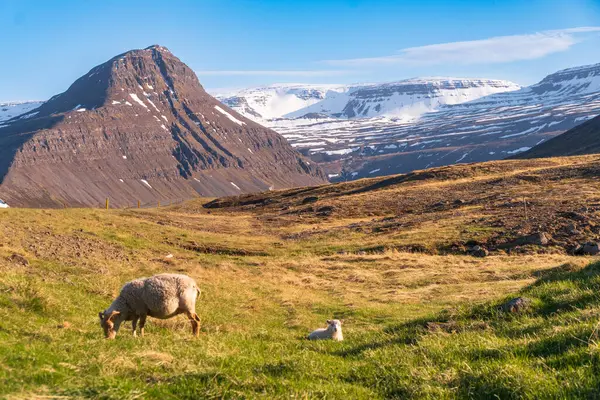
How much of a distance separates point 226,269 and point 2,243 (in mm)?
12377

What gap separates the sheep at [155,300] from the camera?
48.4 ft

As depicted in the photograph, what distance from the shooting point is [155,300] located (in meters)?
14.7

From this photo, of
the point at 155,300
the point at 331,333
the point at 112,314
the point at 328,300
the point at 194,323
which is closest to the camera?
the point at 112,314

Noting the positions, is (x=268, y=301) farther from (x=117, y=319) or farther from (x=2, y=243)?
(x=2, y=243)

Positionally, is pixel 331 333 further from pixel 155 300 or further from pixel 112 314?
pixel 112 314

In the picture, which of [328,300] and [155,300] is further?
[328,300]

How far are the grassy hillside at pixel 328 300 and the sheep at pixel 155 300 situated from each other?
2.11ft

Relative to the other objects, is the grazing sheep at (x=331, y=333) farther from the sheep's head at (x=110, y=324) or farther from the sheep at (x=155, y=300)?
the sheep's head at (x=110, y=324)

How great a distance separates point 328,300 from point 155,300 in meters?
13.1

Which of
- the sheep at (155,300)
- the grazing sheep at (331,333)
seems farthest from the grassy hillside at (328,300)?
the sheep at (155,300)

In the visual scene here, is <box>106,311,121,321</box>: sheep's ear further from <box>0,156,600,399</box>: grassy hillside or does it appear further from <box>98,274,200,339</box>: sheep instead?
<box>0,156,600,399</box>: grassy hillside

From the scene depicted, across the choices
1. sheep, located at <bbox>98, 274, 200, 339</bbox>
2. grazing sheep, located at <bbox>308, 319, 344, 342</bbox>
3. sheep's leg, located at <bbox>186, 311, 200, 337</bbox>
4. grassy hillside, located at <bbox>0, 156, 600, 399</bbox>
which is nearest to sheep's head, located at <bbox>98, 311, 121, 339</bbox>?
sheep, located at <bbox>98, 274, 200, 339</bbox>

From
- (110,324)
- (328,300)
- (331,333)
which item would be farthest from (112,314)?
(328,300)

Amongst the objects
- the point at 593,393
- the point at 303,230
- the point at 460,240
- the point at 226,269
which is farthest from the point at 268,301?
the point at 303,230
